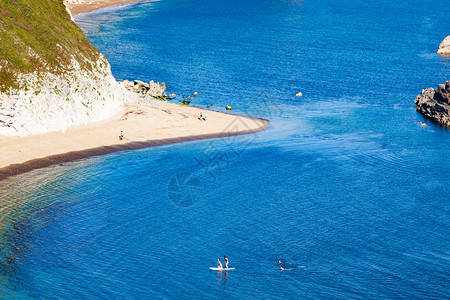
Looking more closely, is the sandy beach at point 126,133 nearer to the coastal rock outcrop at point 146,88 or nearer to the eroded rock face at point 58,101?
the eroded rock face at point 58,101

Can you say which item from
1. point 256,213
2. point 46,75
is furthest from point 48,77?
point 256,213

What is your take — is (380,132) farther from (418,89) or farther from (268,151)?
(418,89)

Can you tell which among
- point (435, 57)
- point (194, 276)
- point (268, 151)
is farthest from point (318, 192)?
point (435, 57)

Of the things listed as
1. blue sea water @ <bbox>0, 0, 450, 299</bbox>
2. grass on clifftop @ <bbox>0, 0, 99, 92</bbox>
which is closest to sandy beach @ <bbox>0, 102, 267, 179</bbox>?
blue sea water @ <bbox>0, 0, 450, 299</bbox>

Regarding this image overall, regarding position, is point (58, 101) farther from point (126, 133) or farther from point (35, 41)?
point (126, 133)

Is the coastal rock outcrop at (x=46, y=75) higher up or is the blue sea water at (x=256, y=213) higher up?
the coastal rock outcrop at (x=46, y=75)

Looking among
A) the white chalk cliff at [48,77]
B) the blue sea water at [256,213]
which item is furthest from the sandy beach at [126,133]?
the blue sea water at [256,213]

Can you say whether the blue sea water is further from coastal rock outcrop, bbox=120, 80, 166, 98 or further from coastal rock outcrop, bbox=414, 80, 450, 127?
coastal rock outcrop, bbox=120, 80, 166, 98
